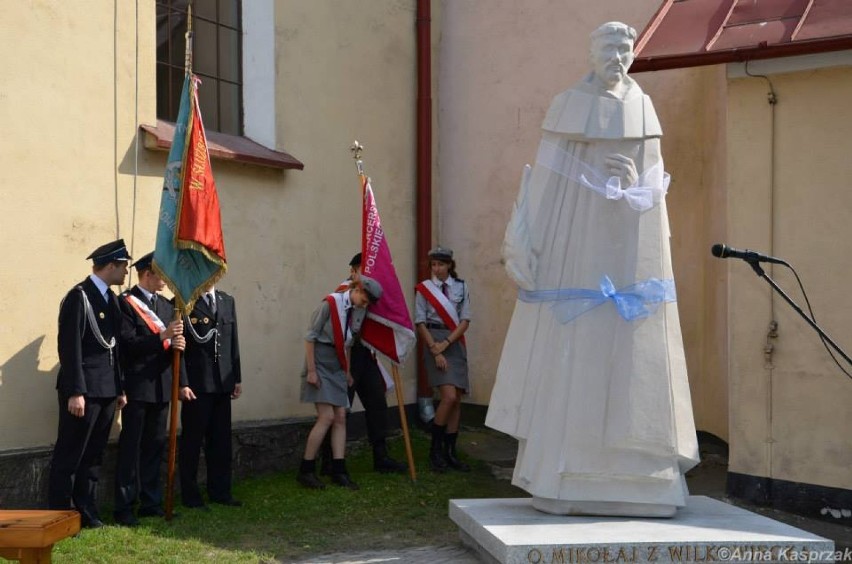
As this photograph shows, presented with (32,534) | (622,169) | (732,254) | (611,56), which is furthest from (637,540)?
(32,534)

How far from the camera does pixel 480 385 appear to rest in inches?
485

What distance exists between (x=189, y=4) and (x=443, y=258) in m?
3.14

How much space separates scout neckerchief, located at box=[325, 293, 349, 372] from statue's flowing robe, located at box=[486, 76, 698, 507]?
2.67 metres

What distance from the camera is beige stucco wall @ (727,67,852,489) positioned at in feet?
28.6

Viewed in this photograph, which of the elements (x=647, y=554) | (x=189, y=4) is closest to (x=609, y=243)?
(x=647, y=554)

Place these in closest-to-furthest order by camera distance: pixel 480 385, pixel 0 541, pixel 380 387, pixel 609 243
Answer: pixel 0 541, pixel 609 243, pixel 380 387, pixel 480 385

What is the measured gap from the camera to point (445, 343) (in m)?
10.5

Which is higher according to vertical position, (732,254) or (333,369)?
(732,254)

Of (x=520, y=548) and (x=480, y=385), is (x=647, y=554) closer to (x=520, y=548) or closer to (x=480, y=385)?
(x=520, y=548)

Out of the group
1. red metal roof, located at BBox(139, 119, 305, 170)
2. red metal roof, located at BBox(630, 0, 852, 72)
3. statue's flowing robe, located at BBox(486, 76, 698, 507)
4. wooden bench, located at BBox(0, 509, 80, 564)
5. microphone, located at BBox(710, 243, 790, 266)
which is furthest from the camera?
red metal roof, located at BBox(139, 119, 305, 170)

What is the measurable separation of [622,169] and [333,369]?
354cm

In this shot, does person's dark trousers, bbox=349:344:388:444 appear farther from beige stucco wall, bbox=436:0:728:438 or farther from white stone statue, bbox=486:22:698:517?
white stone statue, bbox=486:22:698:517

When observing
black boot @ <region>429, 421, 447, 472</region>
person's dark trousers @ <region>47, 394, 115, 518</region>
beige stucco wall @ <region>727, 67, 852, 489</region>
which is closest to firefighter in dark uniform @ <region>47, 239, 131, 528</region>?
person's dark trousers @ <region>47, 394, 115, 518</region>

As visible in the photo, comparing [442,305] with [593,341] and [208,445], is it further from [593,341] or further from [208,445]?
[593,341]
